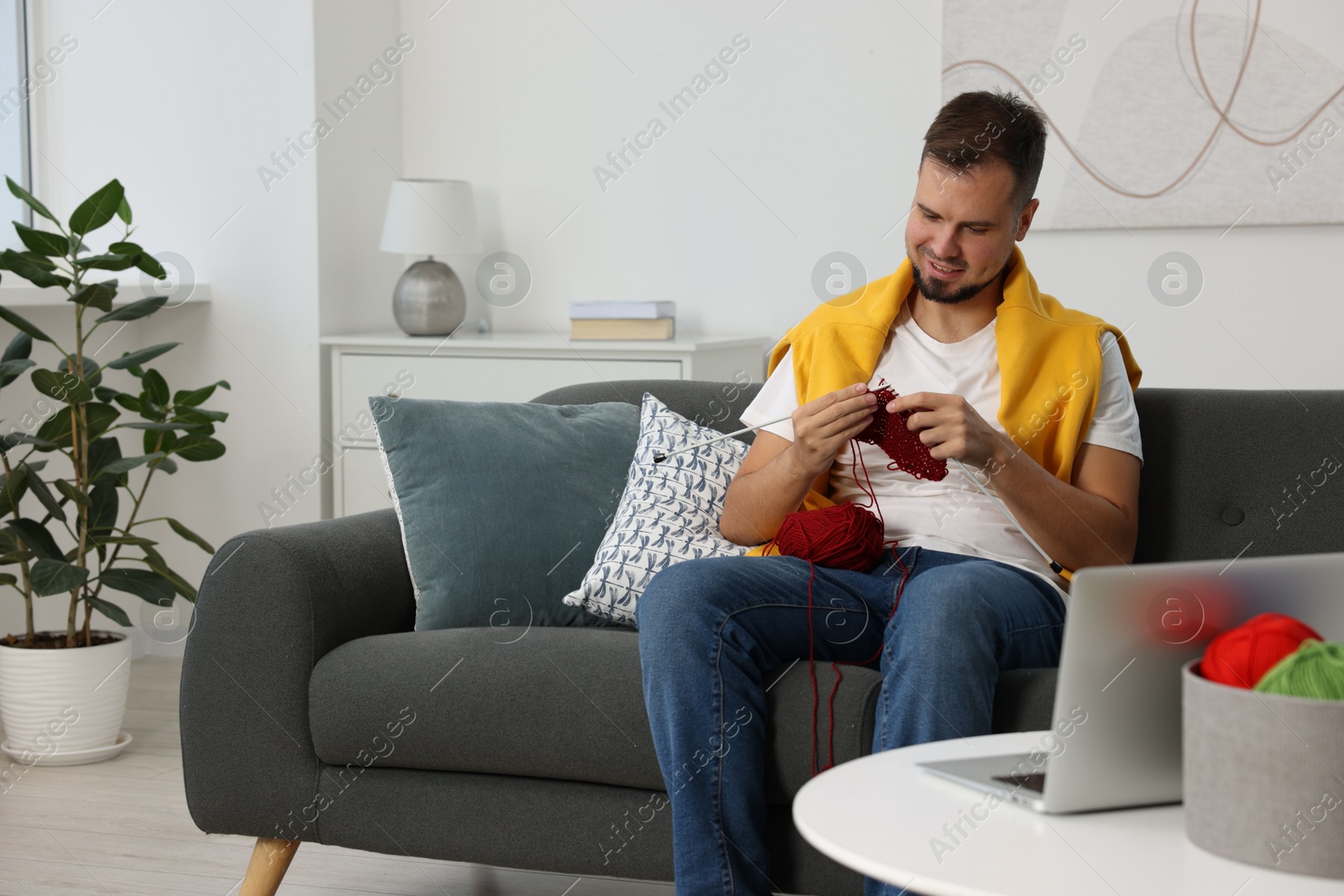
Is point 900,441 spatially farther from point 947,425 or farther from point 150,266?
point 150,266

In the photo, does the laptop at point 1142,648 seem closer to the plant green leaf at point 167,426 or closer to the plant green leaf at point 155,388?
the plant green leaf at point 167,426

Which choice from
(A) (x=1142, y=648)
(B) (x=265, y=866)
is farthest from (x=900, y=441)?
(B) (x=265, y=866)

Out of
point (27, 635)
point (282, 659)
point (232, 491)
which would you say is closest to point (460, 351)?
point (232, 491)

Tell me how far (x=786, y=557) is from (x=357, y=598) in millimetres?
639

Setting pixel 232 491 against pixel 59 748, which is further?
pixel 232 491

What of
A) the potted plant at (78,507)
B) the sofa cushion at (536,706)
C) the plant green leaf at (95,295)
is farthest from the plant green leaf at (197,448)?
the sofa cushion at (536,706)

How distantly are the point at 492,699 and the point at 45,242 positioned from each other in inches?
64.7

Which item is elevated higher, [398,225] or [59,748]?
[398,225]

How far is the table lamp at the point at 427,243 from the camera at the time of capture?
3469 mm

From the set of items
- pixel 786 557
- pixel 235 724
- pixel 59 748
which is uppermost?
pixel 786 557

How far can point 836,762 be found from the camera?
159 cm

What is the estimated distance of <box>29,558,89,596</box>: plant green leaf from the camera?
8.64 ft

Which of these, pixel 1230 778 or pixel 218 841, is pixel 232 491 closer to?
pixel 218 841

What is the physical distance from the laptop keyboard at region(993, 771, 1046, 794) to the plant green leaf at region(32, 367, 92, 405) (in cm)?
224
